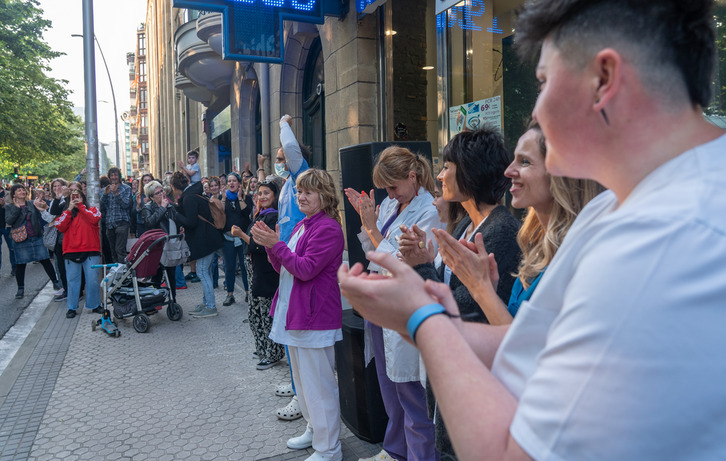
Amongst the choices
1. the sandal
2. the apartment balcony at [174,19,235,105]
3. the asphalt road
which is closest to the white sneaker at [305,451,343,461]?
the sandal

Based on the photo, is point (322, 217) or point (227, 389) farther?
point (227, 389)

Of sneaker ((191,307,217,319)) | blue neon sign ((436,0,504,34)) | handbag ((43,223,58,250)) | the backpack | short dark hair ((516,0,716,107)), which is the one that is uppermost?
blue neon sign ((436,0,504,34))

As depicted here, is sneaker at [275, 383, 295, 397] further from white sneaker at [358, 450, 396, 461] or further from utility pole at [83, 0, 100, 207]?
utility pole at [83, 0, 100, 207]

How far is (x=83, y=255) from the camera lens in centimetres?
798

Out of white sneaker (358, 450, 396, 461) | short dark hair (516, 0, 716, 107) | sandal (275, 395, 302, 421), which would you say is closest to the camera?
short dark hair (516, 0, 716, 107)

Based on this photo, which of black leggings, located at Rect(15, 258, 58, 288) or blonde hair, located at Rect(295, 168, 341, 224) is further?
black leggings, located at Rect(15, 258, 58, 288)

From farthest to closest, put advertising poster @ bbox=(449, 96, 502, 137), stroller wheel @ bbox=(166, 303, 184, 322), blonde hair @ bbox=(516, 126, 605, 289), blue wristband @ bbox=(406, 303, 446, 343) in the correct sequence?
stroller wheel @ bbox=(166, 303, 184, 322), advertising poster @ bbox=(449, 96, 502, 137), blonde hair @ bbox=(516, 126, 605, 289), blue wristband @ bbox=(406, 303, 446, 343)

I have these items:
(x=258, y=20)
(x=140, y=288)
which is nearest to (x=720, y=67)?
(x=258, y=20)

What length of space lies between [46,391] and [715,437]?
5.81 meters

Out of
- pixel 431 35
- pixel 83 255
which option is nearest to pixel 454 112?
pixel 431 35

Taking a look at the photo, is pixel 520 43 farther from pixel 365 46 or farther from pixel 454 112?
pixel 365 46

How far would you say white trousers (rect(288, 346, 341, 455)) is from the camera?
3.55 m

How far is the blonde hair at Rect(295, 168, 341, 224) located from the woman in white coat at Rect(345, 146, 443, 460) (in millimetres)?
141

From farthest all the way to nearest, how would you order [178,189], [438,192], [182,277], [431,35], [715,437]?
[182,277], [178,189], [431,35], [438,192], [715,437]
